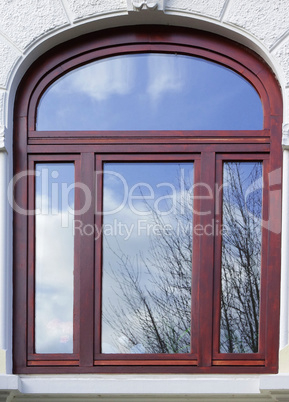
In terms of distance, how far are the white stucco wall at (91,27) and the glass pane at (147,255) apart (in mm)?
415

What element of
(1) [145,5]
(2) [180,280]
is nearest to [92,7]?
(1) [145,5]

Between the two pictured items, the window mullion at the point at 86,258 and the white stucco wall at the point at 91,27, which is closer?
the white stucco wall at the point at 91,27

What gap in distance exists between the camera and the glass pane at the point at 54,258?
425 cm

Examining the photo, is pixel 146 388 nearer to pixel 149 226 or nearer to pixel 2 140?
pixel 149 226

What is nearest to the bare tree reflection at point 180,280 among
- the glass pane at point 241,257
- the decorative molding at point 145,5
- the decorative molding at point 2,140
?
the glass pane at point 241,257

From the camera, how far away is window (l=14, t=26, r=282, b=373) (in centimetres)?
420

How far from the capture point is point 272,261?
417 centimetres

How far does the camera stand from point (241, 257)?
426 centimetres

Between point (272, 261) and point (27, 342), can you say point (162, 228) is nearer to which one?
point (272, 261)

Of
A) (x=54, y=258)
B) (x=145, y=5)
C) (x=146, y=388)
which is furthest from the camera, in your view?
(x=54, y=258)

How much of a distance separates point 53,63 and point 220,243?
2.13 m

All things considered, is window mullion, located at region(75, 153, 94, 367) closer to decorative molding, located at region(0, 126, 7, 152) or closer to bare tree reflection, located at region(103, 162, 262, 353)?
bare tree reflection, located at region(103, 162, 262, 353)

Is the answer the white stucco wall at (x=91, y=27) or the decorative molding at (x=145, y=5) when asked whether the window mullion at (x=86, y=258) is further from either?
the decorative molding at (x=145, y=5)

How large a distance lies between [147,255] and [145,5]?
2.10m
